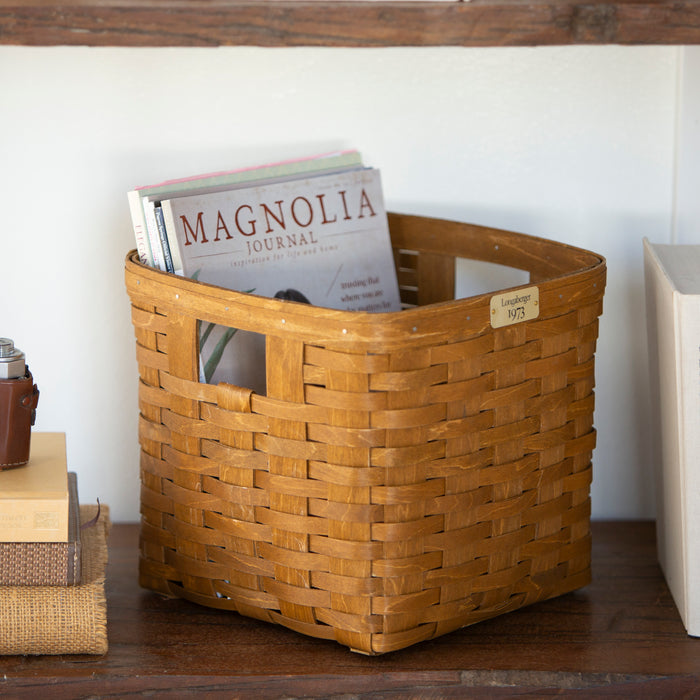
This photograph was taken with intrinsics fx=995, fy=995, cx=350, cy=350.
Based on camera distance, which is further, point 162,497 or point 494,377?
point 162,497

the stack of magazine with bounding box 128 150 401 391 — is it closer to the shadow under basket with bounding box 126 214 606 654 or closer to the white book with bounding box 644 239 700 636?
the shadow under basket with bounding box 126 214 606 654

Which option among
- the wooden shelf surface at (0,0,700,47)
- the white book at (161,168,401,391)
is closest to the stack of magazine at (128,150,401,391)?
the white book at (161,168,401,391)

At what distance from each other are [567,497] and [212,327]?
1.12 feet

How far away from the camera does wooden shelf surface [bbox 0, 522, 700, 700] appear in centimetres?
77

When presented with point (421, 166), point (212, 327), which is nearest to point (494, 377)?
point (212, 327)

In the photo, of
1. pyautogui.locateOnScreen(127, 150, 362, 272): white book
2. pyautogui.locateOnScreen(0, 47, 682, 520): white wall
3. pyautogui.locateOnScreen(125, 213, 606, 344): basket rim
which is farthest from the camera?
pyautogui.locateOnScreen(0, 47, 682, 520): white wall

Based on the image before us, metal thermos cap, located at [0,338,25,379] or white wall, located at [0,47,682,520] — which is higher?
white wall, located at [0,47,682,520]

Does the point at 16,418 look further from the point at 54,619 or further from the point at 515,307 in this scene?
the point at 515,307

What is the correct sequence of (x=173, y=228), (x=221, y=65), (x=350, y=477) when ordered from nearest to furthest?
(x=350, y=477)
(x=173, y=228)
(x=221, y=65)

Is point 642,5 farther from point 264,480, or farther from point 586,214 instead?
point 264,480

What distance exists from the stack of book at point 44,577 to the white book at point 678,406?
1.58ft

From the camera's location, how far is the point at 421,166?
105cm

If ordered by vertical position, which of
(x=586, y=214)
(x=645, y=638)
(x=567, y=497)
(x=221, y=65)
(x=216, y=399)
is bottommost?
(x=645, y=638)

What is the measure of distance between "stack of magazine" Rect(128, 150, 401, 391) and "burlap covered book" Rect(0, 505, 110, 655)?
205 millimetres
